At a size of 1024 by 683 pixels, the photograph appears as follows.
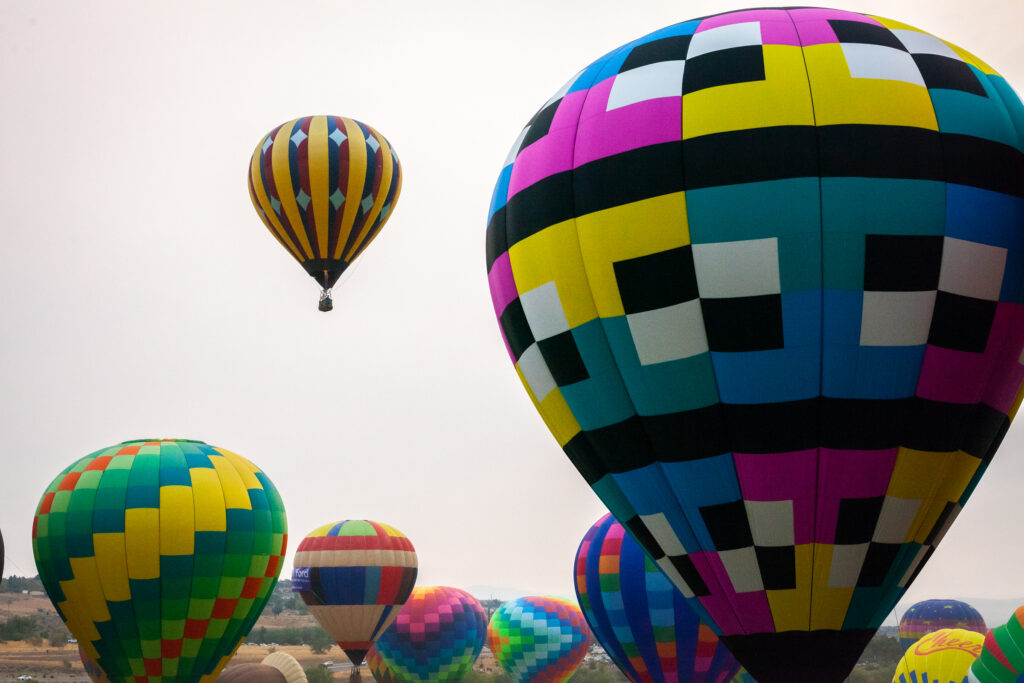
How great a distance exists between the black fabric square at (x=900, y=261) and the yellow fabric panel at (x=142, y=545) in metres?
9.73

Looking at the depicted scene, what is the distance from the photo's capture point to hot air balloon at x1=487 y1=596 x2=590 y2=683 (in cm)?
2573

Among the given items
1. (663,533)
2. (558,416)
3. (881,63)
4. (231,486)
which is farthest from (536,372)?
(231,486)

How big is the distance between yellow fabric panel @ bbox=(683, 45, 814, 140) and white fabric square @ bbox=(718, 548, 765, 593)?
263 centimetres

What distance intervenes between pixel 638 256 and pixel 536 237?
922mm

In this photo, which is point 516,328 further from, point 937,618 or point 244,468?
point 937,618

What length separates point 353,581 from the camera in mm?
20469

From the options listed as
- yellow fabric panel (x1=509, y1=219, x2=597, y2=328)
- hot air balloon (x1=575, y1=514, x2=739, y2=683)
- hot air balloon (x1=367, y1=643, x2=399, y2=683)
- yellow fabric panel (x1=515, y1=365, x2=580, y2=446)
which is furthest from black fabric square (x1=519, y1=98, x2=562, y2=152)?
hot air balloon (x1=367, y1=643, x2=399, y2=683)

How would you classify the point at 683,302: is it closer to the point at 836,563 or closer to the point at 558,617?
the point at 836,563

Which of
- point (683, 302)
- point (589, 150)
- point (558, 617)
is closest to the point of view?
point (683, 302)

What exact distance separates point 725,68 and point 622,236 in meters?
1.26

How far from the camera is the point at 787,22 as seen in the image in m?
6.92

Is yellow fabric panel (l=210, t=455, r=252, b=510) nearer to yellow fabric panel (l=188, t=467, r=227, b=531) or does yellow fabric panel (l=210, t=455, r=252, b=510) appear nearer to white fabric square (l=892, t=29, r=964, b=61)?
yellow fabric panel (l=188, t=467, r=227, b=531)

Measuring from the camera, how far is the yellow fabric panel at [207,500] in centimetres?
1323

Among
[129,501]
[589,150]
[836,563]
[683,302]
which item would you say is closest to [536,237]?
[589,150]
